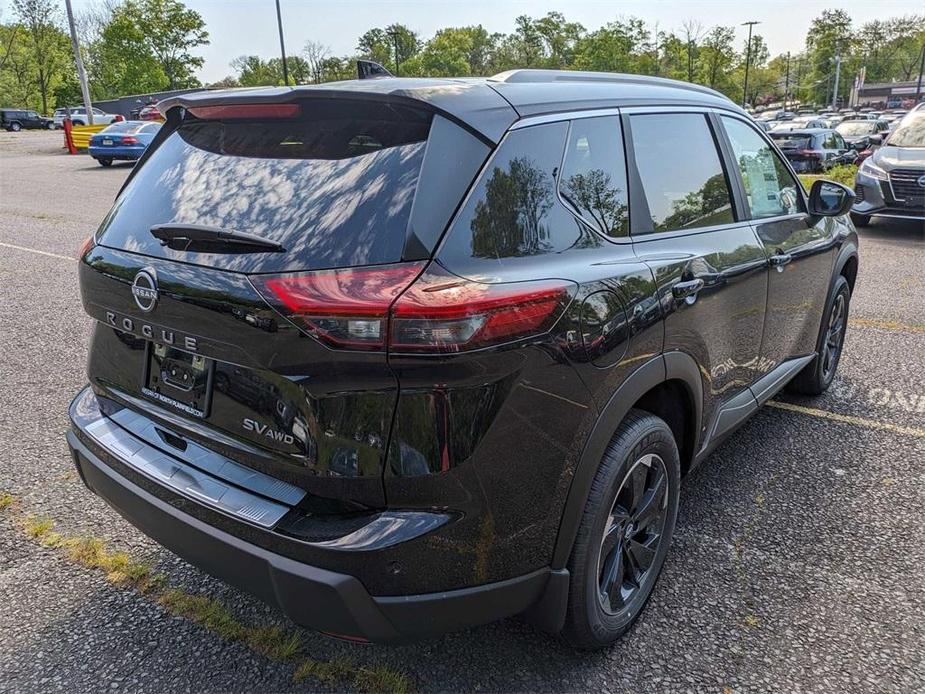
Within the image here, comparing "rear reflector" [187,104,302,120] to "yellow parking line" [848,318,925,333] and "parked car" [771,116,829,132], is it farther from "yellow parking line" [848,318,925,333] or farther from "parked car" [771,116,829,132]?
"parked car" [771,116,829,132]

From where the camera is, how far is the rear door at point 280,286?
71.5 inches

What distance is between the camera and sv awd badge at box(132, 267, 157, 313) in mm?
2129

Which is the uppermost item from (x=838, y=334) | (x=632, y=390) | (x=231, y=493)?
(x=632, y=390)

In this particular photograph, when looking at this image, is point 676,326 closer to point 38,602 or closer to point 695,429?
point 695,429

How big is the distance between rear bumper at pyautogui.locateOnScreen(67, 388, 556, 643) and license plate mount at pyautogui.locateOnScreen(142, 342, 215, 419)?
29 centimetres

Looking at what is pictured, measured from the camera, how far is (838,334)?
462 cm

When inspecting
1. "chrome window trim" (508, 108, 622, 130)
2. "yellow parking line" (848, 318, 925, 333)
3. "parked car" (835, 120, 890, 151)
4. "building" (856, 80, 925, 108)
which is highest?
"building" (856, 80, 925, 108)

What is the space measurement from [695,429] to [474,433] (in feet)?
4.22

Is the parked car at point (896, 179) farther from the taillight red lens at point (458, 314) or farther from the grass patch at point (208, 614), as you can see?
the grass patch at point (208, 614)

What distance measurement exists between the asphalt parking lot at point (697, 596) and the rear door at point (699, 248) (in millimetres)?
600

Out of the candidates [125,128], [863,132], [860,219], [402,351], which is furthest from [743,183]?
[863,132]

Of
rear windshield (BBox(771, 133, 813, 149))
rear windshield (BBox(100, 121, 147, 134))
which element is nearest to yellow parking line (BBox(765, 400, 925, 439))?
rear windshield (BBox(771, 133, 813, 149))

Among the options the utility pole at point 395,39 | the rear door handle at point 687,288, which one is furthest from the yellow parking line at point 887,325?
the utility pole at point 395,39

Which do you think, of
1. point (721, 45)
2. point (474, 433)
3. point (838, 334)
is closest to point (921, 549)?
point (838, 334)
